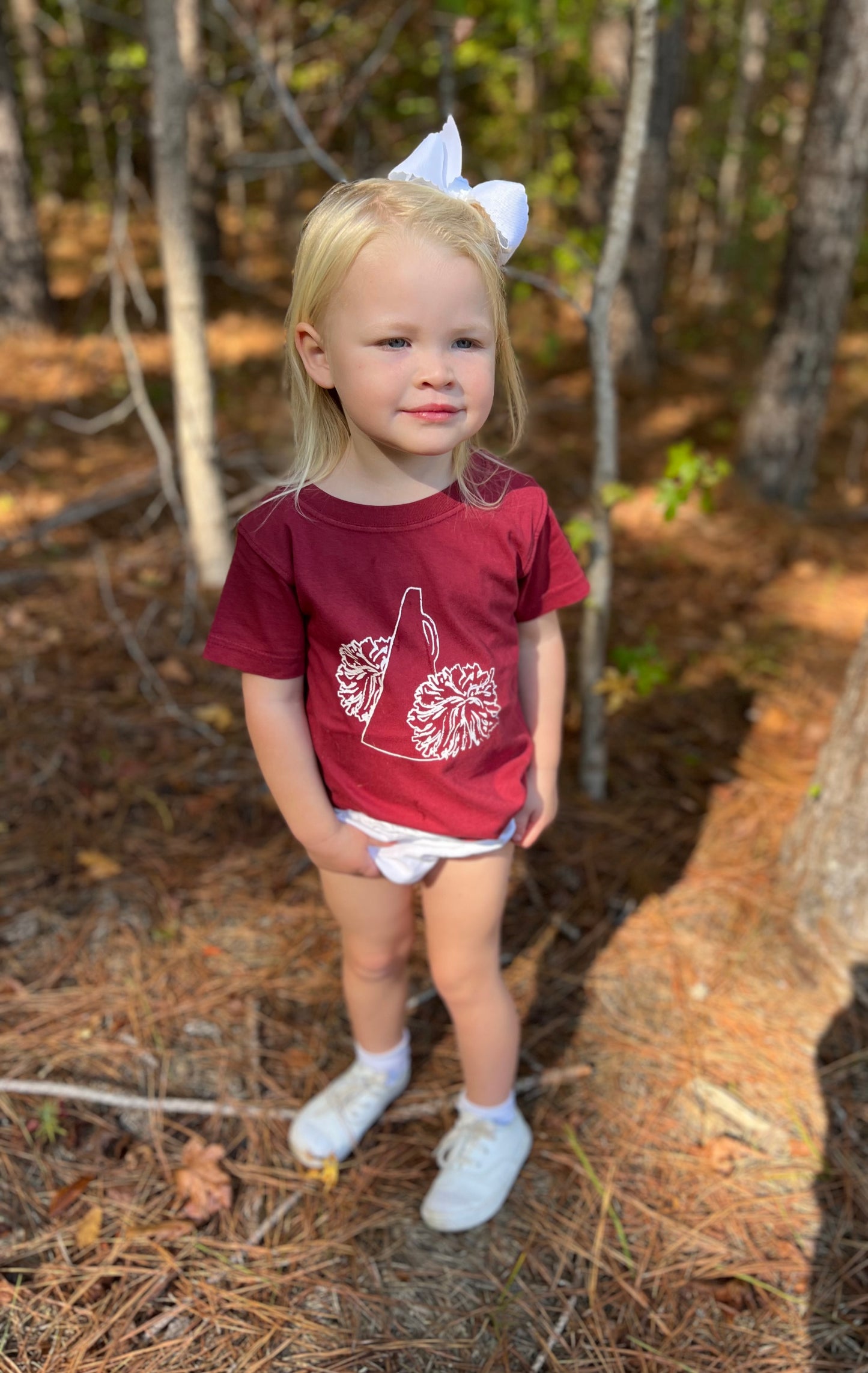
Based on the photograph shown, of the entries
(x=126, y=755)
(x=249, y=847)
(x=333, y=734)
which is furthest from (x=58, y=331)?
(x=333, y=734)

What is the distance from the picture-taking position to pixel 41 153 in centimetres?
1264

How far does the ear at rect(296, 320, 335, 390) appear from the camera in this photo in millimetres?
1422

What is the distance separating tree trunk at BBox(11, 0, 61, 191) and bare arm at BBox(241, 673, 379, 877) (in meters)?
11.6

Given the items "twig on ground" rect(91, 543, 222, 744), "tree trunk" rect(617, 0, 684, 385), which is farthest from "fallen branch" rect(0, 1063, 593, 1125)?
"tree trunk" rect(617, 0, 684, 385)

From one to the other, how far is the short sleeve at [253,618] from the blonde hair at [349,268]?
0.15 metres

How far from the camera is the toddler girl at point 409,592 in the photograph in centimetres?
133

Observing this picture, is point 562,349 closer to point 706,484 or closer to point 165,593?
point 165,593

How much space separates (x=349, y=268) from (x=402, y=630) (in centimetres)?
56

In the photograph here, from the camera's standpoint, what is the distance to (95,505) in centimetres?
466

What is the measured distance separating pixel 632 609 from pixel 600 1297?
2.92m

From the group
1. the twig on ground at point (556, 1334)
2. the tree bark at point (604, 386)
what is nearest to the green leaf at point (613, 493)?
the tree bark at point (604, 386)

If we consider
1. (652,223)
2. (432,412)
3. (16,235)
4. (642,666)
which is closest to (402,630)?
(432,412)

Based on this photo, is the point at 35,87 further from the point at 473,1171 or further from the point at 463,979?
the point at 473,1171

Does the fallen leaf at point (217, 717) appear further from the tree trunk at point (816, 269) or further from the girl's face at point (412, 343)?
the tree trunk at point (816, 269)
